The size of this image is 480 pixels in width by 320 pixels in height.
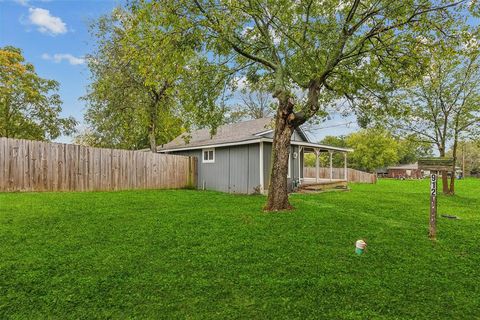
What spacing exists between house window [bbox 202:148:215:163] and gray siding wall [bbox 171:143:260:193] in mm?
185

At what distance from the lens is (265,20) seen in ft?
25.1

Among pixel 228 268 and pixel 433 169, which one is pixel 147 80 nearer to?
pixel 228 268

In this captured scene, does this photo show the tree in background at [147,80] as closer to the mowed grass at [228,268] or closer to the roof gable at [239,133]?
the roof gable at [239,133]

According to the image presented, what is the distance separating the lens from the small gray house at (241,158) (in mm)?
11734

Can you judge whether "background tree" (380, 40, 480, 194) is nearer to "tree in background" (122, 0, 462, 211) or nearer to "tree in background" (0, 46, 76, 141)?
"tree in background" (122, 0, 462, 211)

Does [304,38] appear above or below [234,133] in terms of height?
above

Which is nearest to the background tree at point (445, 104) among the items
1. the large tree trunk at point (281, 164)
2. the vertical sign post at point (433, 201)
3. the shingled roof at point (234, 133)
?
the shingled roof at point (234, 133)

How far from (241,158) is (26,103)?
17885mm

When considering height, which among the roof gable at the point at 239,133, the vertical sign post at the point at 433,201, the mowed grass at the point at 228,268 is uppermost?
the roof gable at the point at 239,133

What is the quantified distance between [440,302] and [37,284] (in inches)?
162

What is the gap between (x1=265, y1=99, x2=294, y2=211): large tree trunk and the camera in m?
7.09

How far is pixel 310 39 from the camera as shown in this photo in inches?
323

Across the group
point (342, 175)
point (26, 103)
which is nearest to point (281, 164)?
point (342, 175)

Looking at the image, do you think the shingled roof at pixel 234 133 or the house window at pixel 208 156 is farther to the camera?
the house window at pixel 208 156
